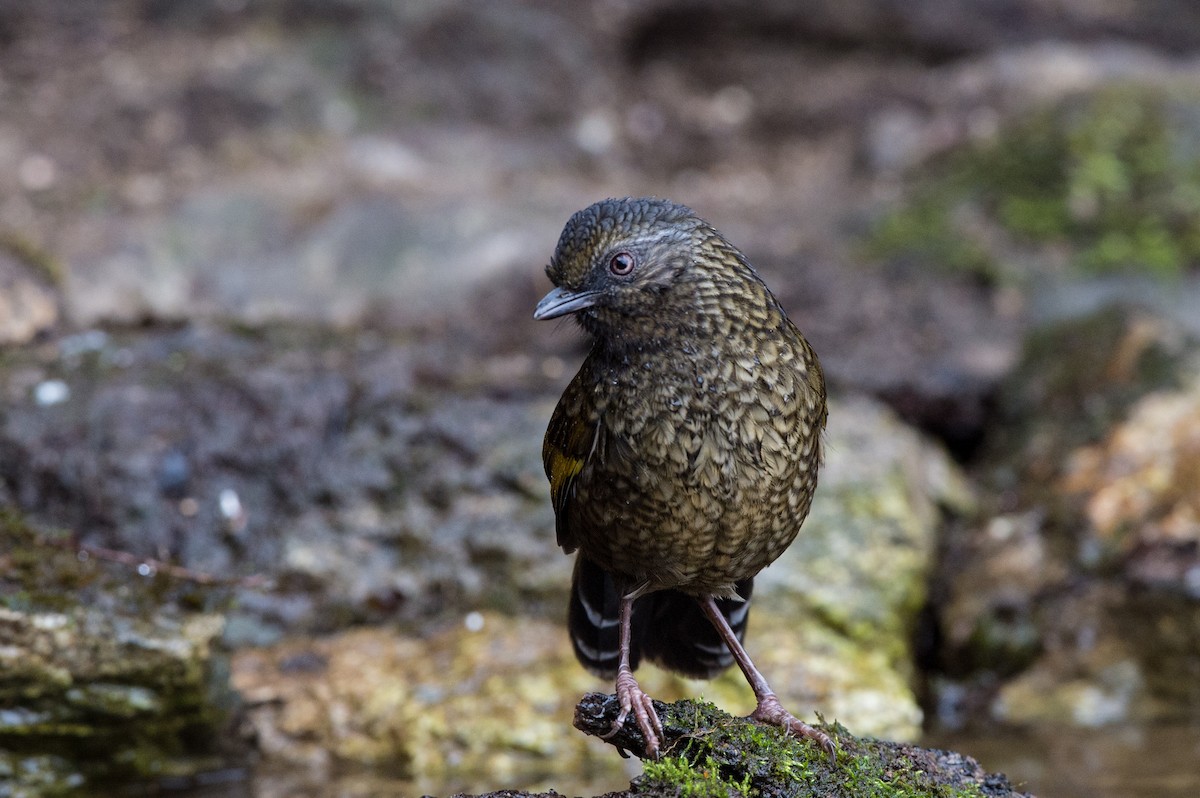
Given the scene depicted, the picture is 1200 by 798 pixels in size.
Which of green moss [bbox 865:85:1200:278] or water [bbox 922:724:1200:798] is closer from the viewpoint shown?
A: water [bbox 922:724:1200:798]

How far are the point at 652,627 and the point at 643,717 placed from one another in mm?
988

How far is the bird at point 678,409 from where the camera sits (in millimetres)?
3648

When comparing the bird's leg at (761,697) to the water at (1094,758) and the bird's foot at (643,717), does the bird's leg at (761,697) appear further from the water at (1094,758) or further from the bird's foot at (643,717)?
the water at (1094,758)

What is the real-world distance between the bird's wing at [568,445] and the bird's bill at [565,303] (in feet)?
1.04

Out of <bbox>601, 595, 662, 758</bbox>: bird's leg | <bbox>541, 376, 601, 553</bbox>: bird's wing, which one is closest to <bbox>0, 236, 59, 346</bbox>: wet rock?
<bbox>541, 376, 601, 553</bbox>: bird's wing

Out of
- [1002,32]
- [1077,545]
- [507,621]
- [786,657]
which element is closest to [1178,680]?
[1077,545]

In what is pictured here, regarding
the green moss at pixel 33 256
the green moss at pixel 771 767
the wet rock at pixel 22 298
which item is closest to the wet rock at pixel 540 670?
the green moss at pixel 771 767

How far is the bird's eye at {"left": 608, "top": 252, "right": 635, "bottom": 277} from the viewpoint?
145 inches

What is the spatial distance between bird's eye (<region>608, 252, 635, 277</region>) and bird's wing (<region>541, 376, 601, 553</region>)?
425 millimetres

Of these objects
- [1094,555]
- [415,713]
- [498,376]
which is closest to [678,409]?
[415,713]

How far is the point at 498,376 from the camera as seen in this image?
7.04 m

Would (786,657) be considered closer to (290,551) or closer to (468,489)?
(468,489)

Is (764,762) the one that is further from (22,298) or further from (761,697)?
(22,298)

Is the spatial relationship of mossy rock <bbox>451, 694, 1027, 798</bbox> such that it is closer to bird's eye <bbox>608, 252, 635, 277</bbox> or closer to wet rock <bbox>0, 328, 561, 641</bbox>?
bird's eye <bbox>608, 252, 635, 277</bbox>
